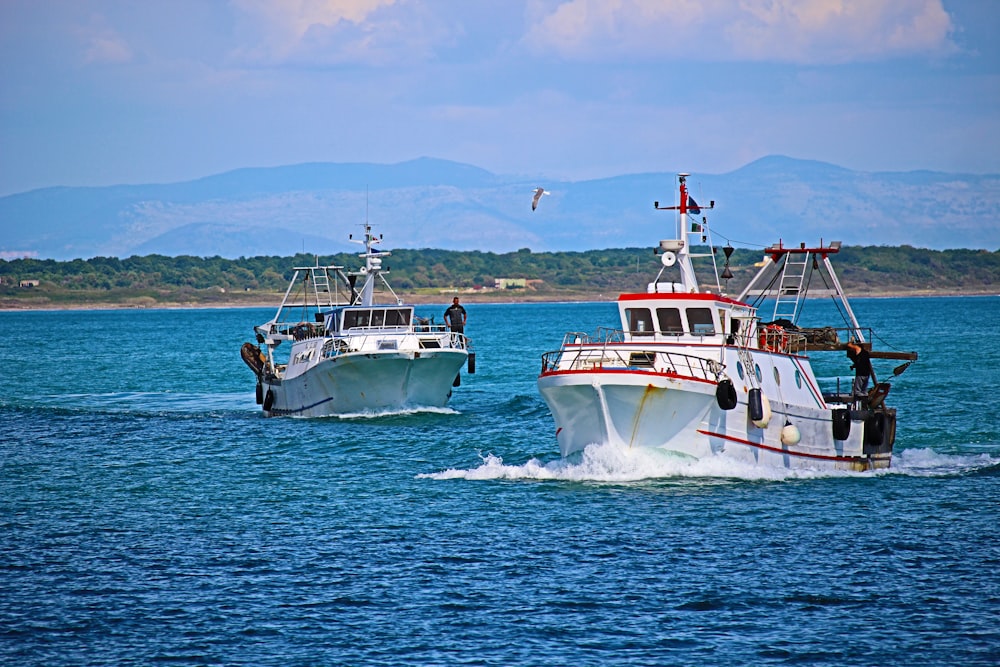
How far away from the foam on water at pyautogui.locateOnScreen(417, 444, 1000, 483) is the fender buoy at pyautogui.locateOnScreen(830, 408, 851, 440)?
35.6 inches

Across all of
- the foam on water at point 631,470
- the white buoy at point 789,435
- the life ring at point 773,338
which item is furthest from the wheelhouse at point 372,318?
the white buoy at point 789,435

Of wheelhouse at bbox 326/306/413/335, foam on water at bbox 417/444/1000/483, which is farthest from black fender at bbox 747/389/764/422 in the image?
wheelhouse at bbox 326/306/413/335

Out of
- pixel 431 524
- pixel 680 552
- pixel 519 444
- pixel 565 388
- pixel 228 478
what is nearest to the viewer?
pixel 680 552

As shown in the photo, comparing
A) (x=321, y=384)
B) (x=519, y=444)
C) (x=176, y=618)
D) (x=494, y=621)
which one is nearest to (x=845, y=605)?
(x=494, y=621)

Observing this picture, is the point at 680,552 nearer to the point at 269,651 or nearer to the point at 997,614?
the point at 997,614

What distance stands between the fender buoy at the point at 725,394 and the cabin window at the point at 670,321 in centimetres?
319

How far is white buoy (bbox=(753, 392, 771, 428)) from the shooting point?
28.2 metres

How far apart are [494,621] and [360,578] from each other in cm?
310

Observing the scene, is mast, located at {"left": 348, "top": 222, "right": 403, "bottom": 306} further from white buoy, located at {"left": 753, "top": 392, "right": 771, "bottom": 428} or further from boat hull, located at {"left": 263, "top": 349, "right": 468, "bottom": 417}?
white buoy, located at {"left": 753, "top": 392, "right": 771, "bottom": 428}

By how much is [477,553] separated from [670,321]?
410 inches

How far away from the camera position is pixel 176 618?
17.8m

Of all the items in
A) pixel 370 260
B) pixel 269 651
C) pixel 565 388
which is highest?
pixel 370 260

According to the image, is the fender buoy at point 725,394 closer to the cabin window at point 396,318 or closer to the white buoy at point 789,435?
the white buoy at point 789,435

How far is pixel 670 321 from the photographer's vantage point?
30.1m
